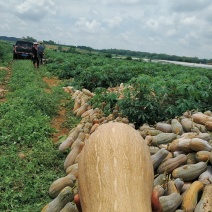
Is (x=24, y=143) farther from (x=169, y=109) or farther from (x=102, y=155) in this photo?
(x=102, y=155)

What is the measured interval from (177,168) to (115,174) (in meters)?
2.85

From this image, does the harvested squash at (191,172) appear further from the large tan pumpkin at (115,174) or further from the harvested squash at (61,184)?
the large tan pumpkin at (115,174)

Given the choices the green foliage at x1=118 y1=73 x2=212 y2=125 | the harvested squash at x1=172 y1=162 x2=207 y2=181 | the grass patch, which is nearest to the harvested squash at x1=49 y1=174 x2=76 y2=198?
the grass patch

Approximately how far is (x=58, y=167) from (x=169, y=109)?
284 cm

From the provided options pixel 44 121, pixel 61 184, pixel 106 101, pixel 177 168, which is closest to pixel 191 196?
pixel 177 168

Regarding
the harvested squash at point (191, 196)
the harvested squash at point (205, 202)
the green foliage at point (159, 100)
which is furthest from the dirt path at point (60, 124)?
the harvested squash at point (205, 202)

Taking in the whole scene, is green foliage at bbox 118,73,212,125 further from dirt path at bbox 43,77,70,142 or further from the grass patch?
the grass patch

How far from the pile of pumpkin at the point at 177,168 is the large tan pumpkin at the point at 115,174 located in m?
1.78

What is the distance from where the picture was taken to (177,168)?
5.00 m

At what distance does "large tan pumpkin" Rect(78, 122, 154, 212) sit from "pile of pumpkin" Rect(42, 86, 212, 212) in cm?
178

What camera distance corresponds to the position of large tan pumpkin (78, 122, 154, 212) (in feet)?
7.35

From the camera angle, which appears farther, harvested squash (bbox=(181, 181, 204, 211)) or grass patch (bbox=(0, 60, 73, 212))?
grass patch (bbox=(0, 60, 73, 212))

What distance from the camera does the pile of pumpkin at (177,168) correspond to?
4246mm

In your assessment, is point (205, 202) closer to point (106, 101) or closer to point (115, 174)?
point (115, 174)
